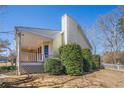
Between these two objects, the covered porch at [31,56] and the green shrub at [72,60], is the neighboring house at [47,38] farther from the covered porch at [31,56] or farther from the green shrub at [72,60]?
the green shrub at [72,60]

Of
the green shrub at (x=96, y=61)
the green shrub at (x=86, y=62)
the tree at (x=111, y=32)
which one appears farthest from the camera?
the tree at (x=111, y=32)

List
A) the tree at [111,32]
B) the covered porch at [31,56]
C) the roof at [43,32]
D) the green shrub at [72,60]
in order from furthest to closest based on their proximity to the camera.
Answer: the tree at [111,32] → the roof at [43,32] → the covered porch at [31,56] → the green shrub at [72,60]

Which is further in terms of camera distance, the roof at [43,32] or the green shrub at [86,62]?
the roof at [43,32]

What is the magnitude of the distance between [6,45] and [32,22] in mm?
8712

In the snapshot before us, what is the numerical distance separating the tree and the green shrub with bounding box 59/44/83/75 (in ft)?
44.5

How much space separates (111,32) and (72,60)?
Answer: 1577 centimetres

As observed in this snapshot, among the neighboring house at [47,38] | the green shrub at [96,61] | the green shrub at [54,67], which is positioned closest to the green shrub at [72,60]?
the green shrub at [54,67]

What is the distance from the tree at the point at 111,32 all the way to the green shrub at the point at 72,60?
13.6 m

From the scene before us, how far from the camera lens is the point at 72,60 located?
496 inches

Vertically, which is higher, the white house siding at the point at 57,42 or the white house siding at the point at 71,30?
the white house siding at the point at 71,30

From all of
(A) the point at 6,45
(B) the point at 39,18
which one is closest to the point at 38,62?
(B) the point at 39,18

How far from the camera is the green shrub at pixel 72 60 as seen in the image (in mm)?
12469

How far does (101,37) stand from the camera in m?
28.6
